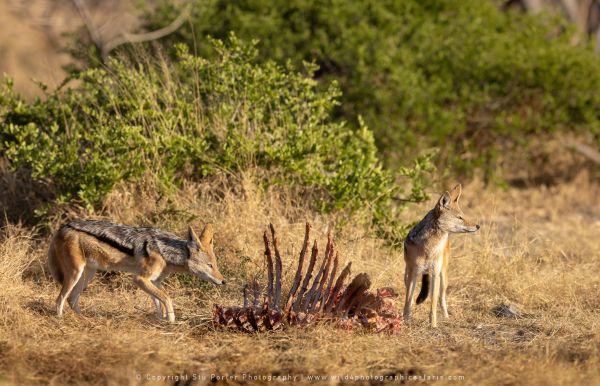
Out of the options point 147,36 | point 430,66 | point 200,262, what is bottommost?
point 200,262

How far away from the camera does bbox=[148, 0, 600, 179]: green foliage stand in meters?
13.7

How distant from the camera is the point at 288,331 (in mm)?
7148

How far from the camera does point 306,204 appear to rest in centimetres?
1017

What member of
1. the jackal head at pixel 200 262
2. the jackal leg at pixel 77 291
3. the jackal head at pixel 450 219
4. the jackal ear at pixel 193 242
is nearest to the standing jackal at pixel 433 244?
the jackal head at pixel 450 219

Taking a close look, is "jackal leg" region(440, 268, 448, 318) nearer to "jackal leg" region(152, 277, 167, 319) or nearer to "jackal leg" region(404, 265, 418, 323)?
"jackal leg" region(404, 265, 418, 323)

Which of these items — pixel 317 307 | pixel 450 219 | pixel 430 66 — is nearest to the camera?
pixel 317 307

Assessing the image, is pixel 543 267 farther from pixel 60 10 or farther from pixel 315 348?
pixel 60 10

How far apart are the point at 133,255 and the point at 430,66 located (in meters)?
7.53

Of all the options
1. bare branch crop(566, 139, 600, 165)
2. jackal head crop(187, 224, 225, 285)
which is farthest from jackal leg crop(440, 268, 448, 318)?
bare branch crop(566, 139, 600, 165)

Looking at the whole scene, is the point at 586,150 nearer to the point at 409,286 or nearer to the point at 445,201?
the point at 445,201

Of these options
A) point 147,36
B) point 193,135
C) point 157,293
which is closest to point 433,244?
point 157,293

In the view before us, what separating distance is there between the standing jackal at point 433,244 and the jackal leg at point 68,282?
2.66 meters

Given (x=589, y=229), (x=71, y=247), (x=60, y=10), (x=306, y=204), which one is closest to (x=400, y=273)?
(x=306, y=204)

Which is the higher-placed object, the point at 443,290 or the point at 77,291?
the point at 443,290
